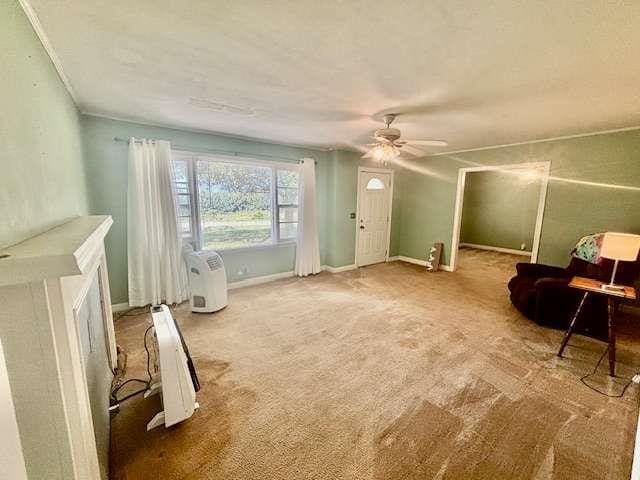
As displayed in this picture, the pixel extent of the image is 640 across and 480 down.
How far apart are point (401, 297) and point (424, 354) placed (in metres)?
1.44

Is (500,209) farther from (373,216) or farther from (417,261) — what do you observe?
(373,216)

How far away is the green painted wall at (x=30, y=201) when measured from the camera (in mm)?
773

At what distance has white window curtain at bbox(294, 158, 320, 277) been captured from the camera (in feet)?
14.7

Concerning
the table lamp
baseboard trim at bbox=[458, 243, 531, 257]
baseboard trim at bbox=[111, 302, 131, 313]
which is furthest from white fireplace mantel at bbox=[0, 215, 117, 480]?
baseboard trim at bbox=[458, 243, 531, 257]

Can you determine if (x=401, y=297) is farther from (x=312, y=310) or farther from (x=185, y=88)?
(x=185, y=88)

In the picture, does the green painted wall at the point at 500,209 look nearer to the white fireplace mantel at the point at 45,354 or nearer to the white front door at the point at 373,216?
the white front door at the point at 373,216

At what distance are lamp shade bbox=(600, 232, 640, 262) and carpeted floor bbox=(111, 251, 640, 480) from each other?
96 centimetres

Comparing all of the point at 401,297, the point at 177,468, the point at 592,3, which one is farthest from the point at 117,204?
the point at 592,3

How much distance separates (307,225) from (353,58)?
3115mm

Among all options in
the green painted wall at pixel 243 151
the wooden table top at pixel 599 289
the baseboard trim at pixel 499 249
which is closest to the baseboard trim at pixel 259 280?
the green painted wall at pixel 243 151

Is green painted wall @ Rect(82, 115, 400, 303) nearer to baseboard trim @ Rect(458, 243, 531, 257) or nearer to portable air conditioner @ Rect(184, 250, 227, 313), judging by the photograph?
portable air conditioner @ Rect(184, 250, 227, 313)

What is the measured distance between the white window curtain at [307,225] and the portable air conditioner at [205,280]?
1.65 metres

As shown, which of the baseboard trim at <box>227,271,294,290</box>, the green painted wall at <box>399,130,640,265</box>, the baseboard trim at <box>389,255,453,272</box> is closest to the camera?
the green painted wall at <box>399,130,640,265</box>

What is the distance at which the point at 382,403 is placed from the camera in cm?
188
